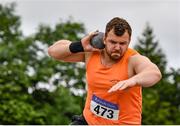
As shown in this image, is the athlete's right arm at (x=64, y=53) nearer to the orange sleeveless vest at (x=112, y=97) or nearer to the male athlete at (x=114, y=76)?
the male athlete at (x=114, y=76)

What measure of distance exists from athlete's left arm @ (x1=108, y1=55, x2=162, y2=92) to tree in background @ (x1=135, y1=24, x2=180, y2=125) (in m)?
31.8

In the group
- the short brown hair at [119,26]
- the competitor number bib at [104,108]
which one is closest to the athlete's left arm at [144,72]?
the short brown hair at [119,26]

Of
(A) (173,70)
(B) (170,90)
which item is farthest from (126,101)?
(A) (173,70)

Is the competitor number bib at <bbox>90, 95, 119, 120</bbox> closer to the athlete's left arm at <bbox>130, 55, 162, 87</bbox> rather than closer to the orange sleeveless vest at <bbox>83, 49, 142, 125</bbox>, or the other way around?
the orange sleeveless vest at <bbox>83, 49, 142, 125</bbox>

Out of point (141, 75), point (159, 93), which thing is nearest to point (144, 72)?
point (141, 75)

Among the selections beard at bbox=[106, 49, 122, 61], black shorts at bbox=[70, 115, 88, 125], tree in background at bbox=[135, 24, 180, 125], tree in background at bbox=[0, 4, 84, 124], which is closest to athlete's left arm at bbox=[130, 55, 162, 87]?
beard at bbox=[106, 49, 122, 61]

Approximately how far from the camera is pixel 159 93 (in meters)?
52.1

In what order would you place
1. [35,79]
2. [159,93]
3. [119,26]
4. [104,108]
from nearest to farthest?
[119,26] → [104,108] → [35,79] → [159,93]

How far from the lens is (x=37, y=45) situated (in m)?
37.0

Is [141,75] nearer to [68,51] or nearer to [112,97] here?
[112,97]

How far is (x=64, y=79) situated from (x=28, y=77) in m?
5.08

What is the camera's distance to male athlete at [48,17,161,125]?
199 inches

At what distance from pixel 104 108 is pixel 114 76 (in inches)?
11.7

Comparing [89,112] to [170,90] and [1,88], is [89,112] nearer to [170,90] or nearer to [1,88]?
[1,88]
